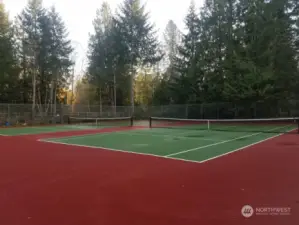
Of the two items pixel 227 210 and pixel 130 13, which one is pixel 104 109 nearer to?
pixel 130 13

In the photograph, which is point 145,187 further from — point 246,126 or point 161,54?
point 161,54

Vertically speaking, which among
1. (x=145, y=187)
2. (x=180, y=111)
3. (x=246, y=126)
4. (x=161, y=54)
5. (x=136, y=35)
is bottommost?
(x=145, y=187)

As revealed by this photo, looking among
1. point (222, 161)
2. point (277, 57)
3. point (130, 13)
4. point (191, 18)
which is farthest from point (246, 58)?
point (222, 161)

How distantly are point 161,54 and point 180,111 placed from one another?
340 inches

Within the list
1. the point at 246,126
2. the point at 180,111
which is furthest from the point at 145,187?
the point at 180,111

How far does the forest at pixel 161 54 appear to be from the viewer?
23.4 meters

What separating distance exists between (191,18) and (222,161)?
28633mm

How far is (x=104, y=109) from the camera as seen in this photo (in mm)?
28625

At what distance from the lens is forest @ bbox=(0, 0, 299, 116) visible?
23375mm

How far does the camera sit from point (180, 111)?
27.4 meters

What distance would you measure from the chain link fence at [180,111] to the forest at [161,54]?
76 centimetres

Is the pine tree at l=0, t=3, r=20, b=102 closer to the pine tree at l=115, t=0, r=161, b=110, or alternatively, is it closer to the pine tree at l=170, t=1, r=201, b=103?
the pine tree at l=115, t=0, r=161, b=110

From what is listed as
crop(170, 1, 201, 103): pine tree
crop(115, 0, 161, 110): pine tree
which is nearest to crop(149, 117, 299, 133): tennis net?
crop(170, 1, 201, 103): pine tree

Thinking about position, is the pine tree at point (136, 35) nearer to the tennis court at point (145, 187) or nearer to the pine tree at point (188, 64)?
the pine tree at point (188, 64)
